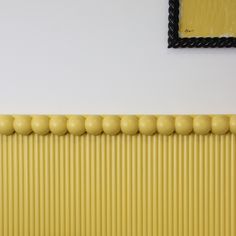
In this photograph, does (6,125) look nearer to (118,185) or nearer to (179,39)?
(118,185)

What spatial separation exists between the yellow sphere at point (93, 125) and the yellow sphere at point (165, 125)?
16cm

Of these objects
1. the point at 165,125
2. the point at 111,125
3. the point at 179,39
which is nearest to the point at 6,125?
the point at 111,125

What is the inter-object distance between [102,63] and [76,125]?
21cm

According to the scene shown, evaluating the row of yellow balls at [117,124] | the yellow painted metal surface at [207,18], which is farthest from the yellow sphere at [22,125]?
the yellow painted metal surface at [207,18]

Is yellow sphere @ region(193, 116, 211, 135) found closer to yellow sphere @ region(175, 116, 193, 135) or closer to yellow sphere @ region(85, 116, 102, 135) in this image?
yellow sphere @ region(175, 116, 193, 135)

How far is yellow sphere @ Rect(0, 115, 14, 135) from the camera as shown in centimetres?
115

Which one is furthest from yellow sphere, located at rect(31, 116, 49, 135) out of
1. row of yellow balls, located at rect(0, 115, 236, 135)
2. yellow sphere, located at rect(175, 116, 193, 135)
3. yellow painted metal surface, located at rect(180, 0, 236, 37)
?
yellow painted metal surface, located at rect(180, 0, 236, 37)

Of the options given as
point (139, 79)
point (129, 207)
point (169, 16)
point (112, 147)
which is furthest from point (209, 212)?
point (169, 16)

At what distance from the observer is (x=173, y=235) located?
1.16 metres

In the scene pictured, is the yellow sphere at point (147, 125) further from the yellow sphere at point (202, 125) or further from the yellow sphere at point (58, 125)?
the yellow sphere at point (58, 125)

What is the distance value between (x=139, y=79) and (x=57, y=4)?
331mm

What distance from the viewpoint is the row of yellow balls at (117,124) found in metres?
1.11

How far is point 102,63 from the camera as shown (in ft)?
3.97

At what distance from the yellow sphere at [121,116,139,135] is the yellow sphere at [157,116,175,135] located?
0.06 meters
